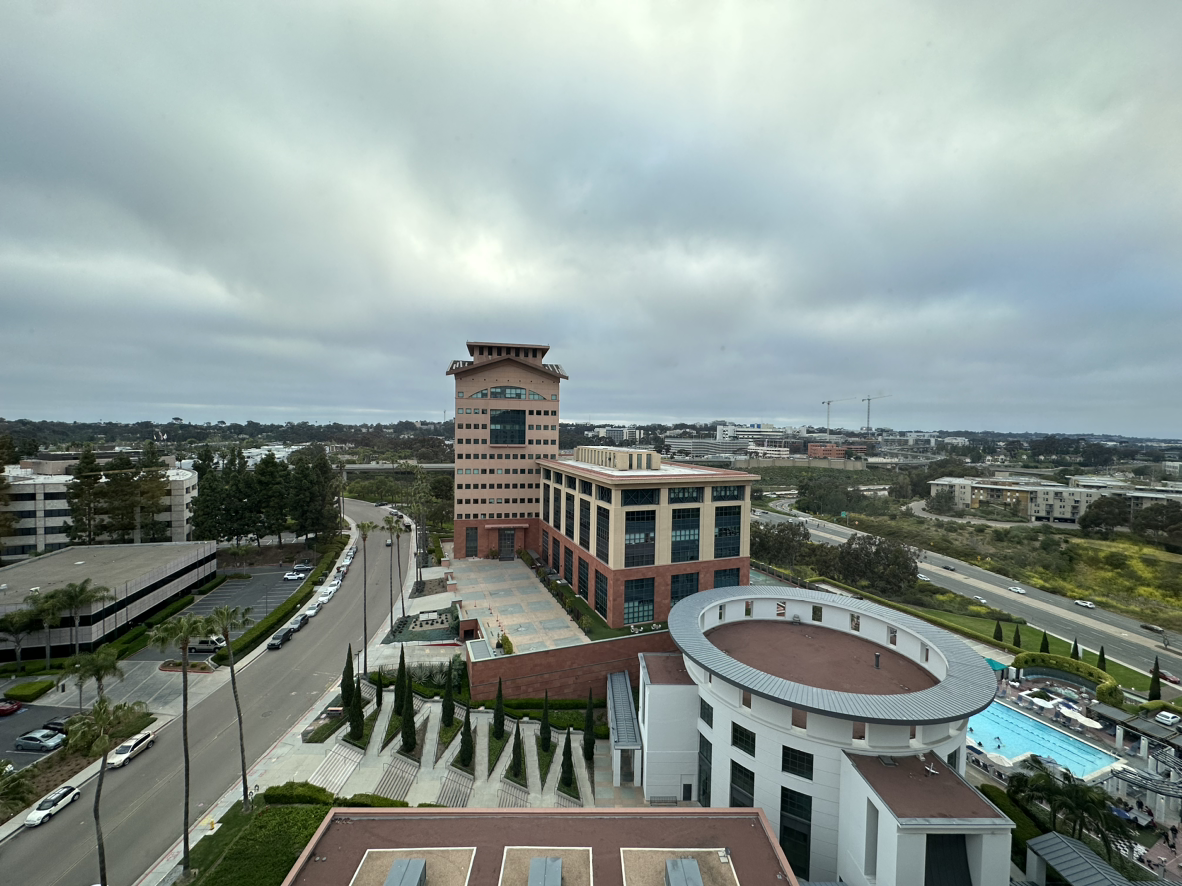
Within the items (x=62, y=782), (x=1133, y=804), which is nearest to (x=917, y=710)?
(x=1133, y=804)

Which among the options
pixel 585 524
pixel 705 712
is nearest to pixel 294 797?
pixel 705 712

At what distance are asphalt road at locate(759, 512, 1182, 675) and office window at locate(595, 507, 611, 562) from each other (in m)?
49.9

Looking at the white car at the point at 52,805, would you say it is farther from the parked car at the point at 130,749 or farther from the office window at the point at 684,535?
the office window at the point at 684,535

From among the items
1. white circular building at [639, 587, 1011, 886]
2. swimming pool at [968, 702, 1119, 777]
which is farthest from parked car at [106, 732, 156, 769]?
swimming pool at [968, 702, 1119, 777]

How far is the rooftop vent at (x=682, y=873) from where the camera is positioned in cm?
1395

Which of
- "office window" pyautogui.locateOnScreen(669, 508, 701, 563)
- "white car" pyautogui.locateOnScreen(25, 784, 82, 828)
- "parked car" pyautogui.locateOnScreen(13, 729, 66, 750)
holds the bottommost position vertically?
"white car" pyautogui.locateOnScreen(25, 784, 82, 828)

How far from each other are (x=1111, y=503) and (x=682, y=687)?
9583 cm

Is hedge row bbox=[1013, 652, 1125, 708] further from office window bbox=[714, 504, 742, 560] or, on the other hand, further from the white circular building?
office window bbox=[714, 504, 742, 560]

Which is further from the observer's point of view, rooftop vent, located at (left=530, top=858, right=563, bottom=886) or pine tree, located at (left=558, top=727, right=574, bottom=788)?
pine tree, located at (left=558, top=727, right=574, bottom=788)

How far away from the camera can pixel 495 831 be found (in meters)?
16.6

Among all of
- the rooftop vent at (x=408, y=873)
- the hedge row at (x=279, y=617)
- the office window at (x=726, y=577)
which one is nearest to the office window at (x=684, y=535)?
the office window at (x=726, y=577)

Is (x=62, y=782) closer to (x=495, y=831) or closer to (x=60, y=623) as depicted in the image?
(x=60, y=623)

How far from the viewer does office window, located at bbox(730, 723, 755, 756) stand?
71.3ft

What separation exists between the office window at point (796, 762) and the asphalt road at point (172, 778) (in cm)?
2757
